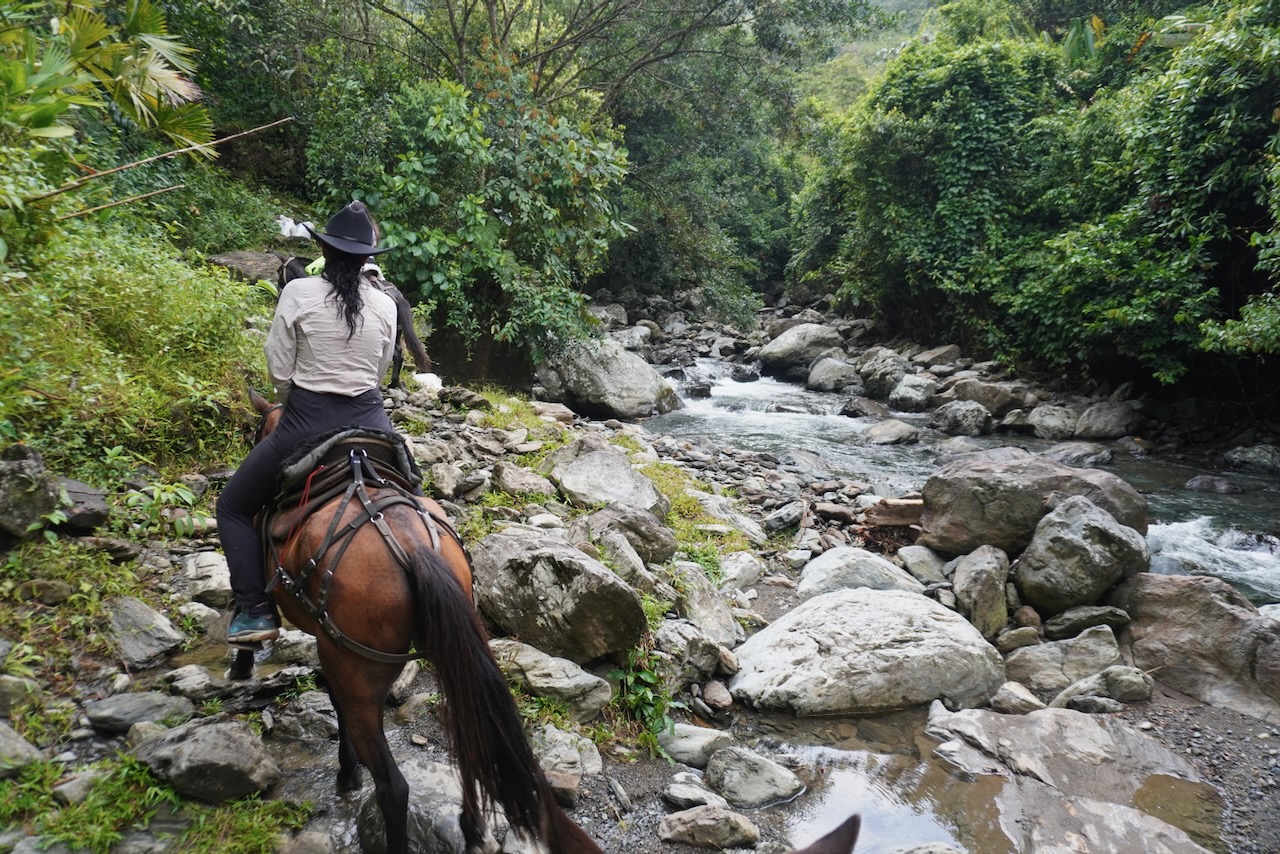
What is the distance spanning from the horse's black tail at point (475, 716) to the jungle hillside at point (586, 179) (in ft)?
9.44

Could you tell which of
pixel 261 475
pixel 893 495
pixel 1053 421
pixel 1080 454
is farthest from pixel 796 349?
pixel 261 475

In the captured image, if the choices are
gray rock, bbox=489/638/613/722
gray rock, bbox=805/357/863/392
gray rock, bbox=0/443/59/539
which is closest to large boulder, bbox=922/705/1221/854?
gray rock, bbox=489/638/613/722

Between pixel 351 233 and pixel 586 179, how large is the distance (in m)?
9.30

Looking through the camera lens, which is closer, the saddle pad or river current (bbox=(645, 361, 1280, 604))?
the saddle pad

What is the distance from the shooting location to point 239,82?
12484 mm

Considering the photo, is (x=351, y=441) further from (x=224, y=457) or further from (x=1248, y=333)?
(x=1248, y=333)

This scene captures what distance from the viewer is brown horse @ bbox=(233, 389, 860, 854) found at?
2.63 meters

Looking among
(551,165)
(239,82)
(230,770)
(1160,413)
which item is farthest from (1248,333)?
(239,82)

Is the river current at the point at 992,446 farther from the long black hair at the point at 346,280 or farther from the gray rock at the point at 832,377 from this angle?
the long black hair at the point at 346,280

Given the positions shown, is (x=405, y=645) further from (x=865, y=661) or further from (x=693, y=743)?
(x=865, y=661)

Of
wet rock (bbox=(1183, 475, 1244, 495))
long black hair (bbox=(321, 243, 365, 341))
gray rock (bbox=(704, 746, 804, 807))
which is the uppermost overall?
long black hair (bbox=(321, 243, 365, 341))

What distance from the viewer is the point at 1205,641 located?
535 centimetres

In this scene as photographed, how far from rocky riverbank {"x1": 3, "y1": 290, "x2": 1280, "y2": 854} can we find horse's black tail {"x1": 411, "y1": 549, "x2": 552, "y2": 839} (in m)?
0.62

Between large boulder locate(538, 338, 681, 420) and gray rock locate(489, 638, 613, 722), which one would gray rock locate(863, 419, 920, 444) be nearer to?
large boulder locate(538, 338, 681, 420)
